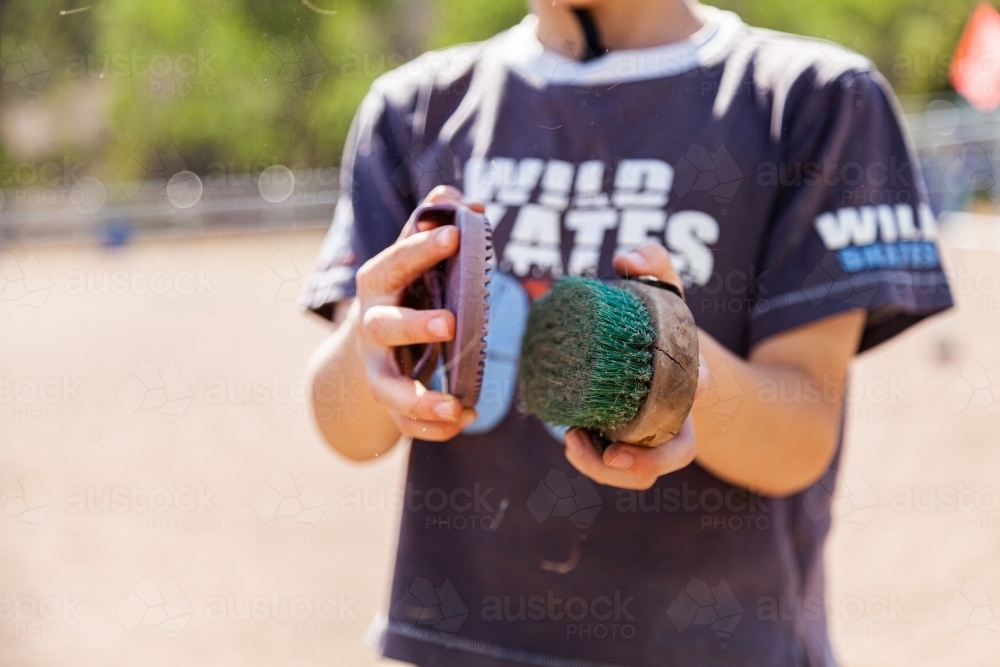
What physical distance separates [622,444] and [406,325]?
0.12m

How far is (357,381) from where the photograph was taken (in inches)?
22.8

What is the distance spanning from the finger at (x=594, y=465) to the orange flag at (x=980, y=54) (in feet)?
5.77

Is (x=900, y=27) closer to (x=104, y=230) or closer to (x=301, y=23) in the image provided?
(x=301, y=23)

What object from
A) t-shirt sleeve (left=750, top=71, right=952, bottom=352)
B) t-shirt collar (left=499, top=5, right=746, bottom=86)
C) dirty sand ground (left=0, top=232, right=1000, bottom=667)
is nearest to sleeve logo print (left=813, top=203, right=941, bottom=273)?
t-shirt sleeve (left=750, top=71, right=952, bottom=352)

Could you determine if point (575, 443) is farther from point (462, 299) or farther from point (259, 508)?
point (259, 508)

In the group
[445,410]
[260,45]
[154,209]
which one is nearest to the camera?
[445,410]

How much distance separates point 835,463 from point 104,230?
6513 millimetres

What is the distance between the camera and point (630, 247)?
578 millimetres

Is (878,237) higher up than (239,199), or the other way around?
(878,237)

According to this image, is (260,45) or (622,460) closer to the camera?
(622,460)

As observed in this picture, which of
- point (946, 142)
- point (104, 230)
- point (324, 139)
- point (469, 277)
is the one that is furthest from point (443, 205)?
point (946, 142)

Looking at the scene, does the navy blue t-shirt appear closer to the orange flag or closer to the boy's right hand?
the boy's right hand

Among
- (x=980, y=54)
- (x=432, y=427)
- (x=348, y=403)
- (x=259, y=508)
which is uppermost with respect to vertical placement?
(x=432, y=427)

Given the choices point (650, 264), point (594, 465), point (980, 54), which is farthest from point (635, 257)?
point (980, 54)
